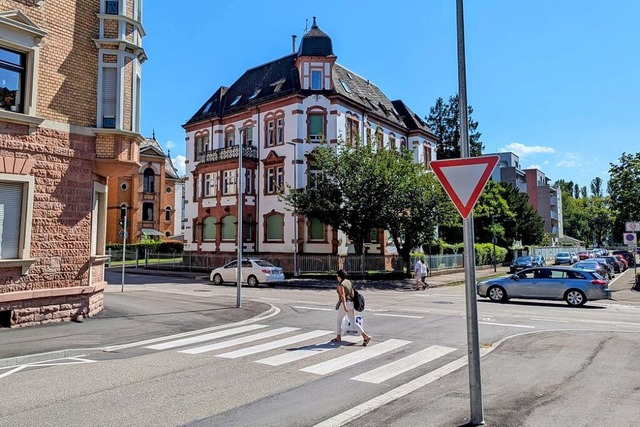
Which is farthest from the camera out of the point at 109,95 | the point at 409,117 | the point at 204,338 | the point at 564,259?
the point at 564,259

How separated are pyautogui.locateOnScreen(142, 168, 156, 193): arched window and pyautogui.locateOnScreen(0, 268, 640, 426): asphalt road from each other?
53.5 meters

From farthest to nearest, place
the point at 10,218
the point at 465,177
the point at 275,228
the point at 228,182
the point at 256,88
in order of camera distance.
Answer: the point at 256,88, the point at 228,182, the point at 275,228, the point at 10,218, the point at 465,177

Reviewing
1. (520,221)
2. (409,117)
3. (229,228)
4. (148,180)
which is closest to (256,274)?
(229,228)

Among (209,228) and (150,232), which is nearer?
(209,228)

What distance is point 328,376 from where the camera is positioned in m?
7.73

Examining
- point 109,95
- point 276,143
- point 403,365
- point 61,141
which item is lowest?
point 403,365

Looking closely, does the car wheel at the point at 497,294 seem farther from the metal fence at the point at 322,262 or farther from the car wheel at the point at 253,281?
the car wheel at the point at 253,281

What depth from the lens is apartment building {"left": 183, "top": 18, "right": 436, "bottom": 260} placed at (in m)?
35.2

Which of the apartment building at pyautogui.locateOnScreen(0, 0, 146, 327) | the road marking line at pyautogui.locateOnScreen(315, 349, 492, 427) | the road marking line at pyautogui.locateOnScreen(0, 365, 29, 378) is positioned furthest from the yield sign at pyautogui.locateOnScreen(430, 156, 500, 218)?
the apartment building at pyautogui.locateOnScreen(0, 0, 146, 327)

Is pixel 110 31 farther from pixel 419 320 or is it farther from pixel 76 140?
pixel 419 320

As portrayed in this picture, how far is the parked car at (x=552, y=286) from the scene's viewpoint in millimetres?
18016

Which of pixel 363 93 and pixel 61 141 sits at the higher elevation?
pixel 363 93

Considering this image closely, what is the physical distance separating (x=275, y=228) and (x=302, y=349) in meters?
26.9

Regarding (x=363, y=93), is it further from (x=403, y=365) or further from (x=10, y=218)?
(x=403, y=365)
